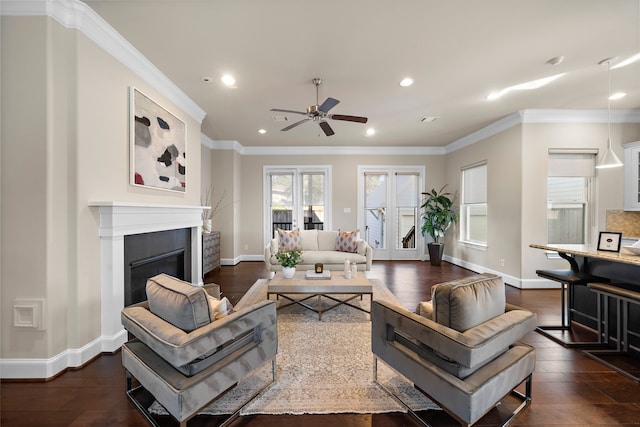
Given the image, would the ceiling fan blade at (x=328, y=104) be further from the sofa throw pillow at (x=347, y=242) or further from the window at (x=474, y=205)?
the window at (x=474, y=205)

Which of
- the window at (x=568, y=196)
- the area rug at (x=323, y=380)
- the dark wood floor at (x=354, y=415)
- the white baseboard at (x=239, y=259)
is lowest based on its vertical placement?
the dark wood floor at (x=354, y=415)

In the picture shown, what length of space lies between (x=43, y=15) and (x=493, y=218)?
646cm

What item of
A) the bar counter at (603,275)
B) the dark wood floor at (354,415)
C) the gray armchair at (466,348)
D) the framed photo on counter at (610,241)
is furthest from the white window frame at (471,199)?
the gray armchair at (466,348)

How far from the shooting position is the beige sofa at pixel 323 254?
4707 mm

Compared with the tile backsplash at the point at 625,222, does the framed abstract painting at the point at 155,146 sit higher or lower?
higher

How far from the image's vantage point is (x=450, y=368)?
57.7 inches

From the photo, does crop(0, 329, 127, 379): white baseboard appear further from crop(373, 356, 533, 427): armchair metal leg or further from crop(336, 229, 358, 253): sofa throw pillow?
crop(336, 229, 358, 253): sofa throw pillow

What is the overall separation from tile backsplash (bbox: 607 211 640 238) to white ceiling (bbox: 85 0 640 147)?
1686 mm

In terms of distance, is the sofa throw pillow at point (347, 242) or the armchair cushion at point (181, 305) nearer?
the armchair cushion at point (181, 305)

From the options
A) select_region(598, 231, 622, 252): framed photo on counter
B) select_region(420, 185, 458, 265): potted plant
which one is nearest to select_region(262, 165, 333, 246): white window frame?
select_region(420, 185, 458, 265): potted plant

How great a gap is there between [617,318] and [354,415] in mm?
2536

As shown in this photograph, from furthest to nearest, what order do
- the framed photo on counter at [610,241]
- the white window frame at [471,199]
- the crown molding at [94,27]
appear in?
the white window frame at [471,199] < the framed photo on counter at [610,241] < the crown molding at [94,27]

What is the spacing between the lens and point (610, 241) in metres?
2.64

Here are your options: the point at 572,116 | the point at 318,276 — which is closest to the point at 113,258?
the point at 318,276
